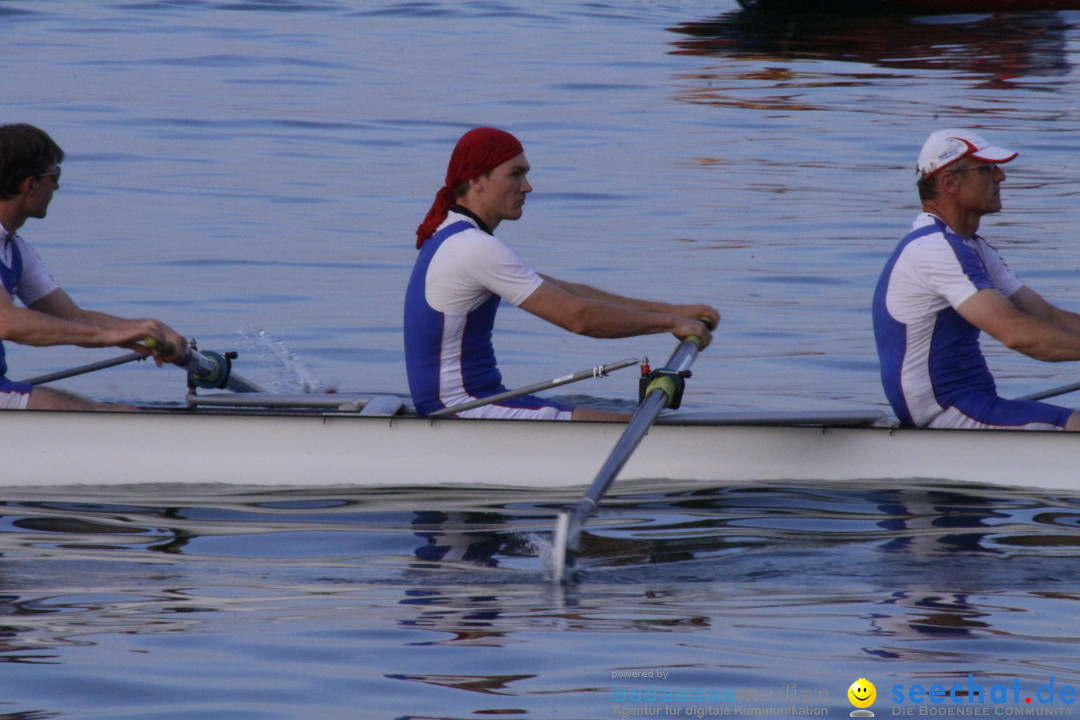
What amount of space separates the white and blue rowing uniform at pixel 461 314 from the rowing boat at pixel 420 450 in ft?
0.38

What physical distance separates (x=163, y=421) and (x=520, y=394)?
143 cm

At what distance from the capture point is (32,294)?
657 cm

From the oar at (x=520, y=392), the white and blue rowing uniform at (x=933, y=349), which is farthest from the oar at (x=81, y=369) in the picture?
the white and blue rowing uniform at (x=933, y=349)

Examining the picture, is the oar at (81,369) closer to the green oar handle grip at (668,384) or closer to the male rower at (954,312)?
the green oar handle grip at (668,384)

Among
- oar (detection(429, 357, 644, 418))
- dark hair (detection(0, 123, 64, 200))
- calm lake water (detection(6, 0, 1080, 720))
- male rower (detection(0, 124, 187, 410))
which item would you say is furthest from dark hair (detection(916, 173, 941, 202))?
dark hair (detection(0, 123, 64, 200))

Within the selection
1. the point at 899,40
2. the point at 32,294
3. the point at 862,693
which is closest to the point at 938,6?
the point at 899,40

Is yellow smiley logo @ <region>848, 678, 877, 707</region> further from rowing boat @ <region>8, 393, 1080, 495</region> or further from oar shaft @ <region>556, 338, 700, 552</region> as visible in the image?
rowing boat @ <region>8, 393, 1080, 495</region>

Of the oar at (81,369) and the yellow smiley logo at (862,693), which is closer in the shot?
the yellow smiley logo at (862,693)

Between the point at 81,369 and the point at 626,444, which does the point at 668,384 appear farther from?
the point at 81,369

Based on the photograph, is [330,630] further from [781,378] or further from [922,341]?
[781,378]

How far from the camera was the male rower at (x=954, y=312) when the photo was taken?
5.90m

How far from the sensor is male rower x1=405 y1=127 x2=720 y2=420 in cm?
598

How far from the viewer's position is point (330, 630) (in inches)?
191

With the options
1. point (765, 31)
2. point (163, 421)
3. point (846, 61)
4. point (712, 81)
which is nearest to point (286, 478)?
point (163, 421)
